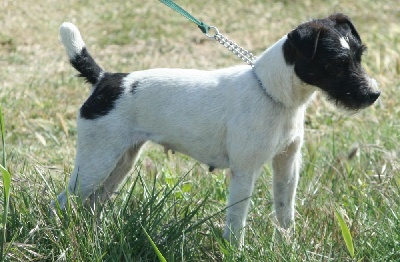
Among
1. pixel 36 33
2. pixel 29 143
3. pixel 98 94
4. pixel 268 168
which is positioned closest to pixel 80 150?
pixel 98 94

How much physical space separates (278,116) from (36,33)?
633 centimetres

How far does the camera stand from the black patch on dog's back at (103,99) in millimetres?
4656

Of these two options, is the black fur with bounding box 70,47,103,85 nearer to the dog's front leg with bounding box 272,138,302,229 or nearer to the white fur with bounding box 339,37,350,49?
the dog's front leg with bounding box 272,138,302,229

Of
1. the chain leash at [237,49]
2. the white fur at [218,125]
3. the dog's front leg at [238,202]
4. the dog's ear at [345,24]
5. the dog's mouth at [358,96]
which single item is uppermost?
the dog's ear at [345,24]

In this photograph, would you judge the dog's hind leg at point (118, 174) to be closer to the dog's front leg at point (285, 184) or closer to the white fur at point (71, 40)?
the white fur at point (71, 40)

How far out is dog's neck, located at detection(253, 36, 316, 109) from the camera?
4.38m

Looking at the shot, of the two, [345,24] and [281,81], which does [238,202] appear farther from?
[345,24]

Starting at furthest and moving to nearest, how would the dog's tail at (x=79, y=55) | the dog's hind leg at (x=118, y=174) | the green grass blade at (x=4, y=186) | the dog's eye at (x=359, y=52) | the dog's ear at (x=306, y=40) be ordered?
the dog's hind leg at (x=118, y=174), the dog's tail at (x=79, y=55), the dog's eye at (x=359, y=52), the dog's ear at (x=306, y=40), the green grass blade at (x=4, y=186)

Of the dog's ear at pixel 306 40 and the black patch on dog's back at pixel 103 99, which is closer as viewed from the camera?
the dog's ear at pixel 306 40

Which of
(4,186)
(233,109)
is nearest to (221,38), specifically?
(233,109)

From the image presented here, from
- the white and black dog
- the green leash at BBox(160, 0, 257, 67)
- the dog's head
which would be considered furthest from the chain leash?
the dog's head

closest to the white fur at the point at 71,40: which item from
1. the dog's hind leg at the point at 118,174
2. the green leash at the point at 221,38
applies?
the green leash at the point at 221,38

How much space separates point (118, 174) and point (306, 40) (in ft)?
4.87

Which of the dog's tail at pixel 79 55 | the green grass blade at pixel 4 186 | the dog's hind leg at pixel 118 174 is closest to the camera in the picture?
the green grass blade at pixel 4 186
